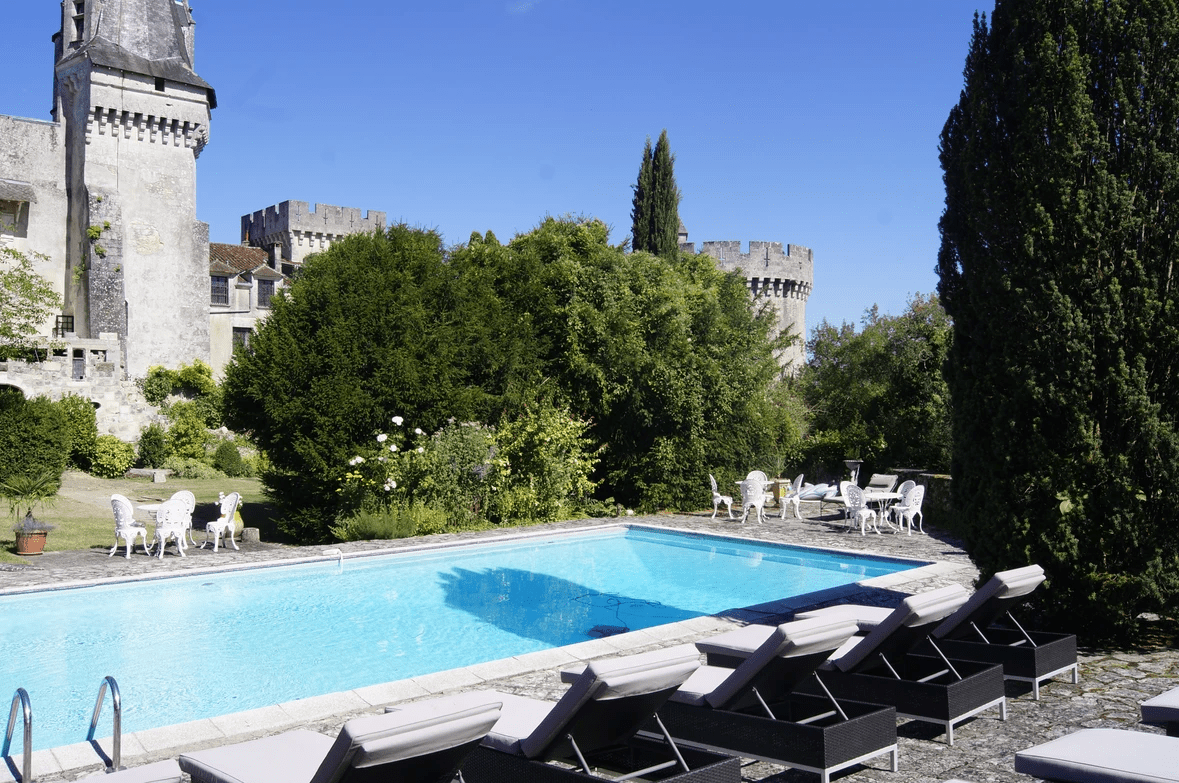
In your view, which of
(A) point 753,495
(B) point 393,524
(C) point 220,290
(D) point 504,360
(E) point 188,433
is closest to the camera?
(B) point 393,524

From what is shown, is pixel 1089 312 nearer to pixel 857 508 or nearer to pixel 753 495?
pixel 857 508

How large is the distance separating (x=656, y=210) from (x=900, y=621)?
94.8ft

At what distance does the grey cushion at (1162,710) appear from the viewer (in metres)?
4.05

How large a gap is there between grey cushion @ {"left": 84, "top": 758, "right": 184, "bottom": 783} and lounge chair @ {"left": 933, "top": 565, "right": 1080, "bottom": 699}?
166 inches

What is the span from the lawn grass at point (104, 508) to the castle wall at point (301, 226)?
67.9ft

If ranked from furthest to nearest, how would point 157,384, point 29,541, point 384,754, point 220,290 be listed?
point 220,290 → point 157,384 → point 29,541 → point 384,754

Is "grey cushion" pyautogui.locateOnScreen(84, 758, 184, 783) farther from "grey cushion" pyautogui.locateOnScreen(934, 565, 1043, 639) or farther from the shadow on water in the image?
the shadow on water

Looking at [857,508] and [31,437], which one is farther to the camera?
[31,437]

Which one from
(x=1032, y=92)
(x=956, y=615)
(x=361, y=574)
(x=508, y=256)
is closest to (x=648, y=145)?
(x=508, y=256)

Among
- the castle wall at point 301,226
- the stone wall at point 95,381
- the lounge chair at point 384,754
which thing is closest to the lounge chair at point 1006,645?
the lounge chair at point 384,754

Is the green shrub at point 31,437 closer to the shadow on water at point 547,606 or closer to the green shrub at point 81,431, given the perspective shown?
the green shrub at point 81,431

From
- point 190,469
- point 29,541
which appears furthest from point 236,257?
point 29,541

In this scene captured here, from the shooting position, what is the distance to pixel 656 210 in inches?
1294

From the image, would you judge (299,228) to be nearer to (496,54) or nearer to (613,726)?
(496,54)
